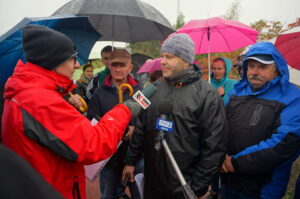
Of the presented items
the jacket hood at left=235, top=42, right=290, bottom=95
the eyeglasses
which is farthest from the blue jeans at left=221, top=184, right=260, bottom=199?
the eyeglasses

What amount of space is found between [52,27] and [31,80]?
1.14 metres

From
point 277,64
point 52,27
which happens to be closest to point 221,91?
point 277,64

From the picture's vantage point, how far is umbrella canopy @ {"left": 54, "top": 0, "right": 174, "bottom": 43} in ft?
8.43

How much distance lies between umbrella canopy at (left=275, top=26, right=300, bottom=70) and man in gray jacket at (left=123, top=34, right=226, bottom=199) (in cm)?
117

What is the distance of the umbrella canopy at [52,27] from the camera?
77.4 inches

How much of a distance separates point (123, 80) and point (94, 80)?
2.97 ft

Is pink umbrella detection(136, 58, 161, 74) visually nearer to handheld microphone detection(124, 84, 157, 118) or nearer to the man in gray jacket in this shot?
the man in gray jacket

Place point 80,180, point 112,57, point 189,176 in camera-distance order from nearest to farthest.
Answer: point 80,180 → point 189,176 → point 112,57

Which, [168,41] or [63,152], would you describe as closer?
[63,152]

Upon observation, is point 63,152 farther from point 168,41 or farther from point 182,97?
point 168,41

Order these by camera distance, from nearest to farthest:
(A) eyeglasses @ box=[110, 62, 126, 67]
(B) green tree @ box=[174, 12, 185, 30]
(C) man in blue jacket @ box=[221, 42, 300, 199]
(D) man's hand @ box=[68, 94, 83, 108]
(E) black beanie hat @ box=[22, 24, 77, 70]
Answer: (E) black beanie hat @ box=[22, 24, 77, 70] < (C) man in blue jacket @ box=[221, 42, 300, 199] < (D) man's hand @ box=[68, 94, 83, 108] < (A) eyeglasses @ box=[110, 62, 126, 67] < (B) green tree @ box=[174, 12, 185, 30]

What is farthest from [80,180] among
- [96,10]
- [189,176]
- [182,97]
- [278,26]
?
[278,26]

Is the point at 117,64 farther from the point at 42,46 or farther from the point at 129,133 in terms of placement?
the point at 42,46

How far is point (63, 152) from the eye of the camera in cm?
137
